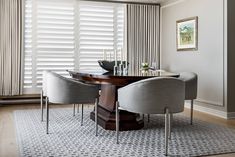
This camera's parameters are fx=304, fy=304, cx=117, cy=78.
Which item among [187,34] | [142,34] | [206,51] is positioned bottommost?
[206,51]

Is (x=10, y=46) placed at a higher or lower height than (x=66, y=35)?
lower

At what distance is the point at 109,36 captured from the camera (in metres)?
7.07

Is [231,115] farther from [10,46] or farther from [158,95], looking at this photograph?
[10,46]

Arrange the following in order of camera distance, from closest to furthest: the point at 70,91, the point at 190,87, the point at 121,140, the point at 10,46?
the point at 121,140, the point at 70,91, the point at 190,87, the point at 10,46

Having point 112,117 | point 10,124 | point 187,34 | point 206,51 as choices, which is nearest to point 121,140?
point 112,117

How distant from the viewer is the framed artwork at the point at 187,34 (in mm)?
5873

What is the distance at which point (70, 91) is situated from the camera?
3.72 metres

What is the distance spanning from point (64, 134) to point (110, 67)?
1.34 m

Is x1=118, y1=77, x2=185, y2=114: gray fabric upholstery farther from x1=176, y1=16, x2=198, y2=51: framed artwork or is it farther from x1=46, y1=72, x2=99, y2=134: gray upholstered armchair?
x1=176, y1=16, x2=198, y2=51: framed artwork

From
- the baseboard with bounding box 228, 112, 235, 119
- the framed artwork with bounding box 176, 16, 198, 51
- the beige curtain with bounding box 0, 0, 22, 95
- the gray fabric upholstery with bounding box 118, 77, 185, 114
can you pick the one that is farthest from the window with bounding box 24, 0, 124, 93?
the gray fabric upholstery with bounding box 118, 77, 185, 114

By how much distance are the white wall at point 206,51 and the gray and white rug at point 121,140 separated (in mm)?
970

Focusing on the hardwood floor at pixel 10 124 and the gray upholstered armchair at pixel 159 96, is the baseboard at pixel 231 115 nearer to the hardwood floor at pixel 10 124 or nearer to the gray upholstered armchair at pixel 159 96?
the hardwood floor at pixel 10 124

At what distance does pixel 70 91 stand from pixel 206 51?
293 centimetres

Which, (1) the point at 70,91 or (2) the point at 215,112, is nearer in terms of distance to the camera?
(1) the point at 70,91
